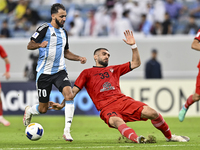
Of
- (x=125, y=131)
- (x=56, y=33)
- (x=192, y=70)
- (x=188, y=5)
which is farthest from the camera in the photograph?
(x=188, y=5)

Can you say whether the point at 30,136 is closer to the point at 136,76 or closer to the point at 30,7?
the point at 136,76

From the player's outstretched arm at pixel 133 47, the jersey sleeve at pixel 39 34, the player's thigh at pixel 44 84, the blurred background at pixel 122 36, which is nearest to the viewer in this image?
the player's outstretched arm at pixel 133 47

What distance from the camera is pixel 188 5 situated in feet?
56.5

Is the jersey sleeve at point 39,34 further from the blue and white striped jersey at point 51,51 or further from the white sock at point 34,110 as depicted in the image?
the white sock at point 34,110

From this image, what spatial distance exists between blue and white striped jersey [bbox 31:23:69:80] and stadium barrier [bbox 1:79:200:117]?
19.9ft

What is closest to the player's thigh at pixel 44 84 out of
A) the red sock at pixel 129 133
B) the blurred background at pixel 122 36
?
the red sock at pixel 129 133

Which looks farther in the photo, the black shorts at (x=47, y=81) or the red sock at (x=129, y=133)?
the black shorts at (x=47, y=81)

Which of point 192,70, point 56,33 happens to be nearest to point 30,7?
point 192,70

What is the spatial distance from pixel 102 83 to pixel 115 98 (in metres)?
0.35

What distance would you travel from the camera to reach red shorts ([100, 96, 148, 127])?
6.41m

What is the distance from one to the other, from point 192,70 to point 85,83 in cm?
958

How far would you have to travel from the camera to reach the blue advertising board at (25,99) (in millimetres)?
13438

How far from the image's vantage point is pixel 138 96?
13.3 meters

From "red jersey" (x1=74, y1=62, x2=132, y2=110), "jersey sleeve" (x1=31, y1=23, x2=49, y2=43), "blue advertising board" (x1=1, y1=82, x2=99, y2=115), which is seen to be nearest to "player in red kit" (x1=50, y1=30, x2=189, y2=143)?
"red jersey" (x1=74, y1=62, x2=132, y2=110)
